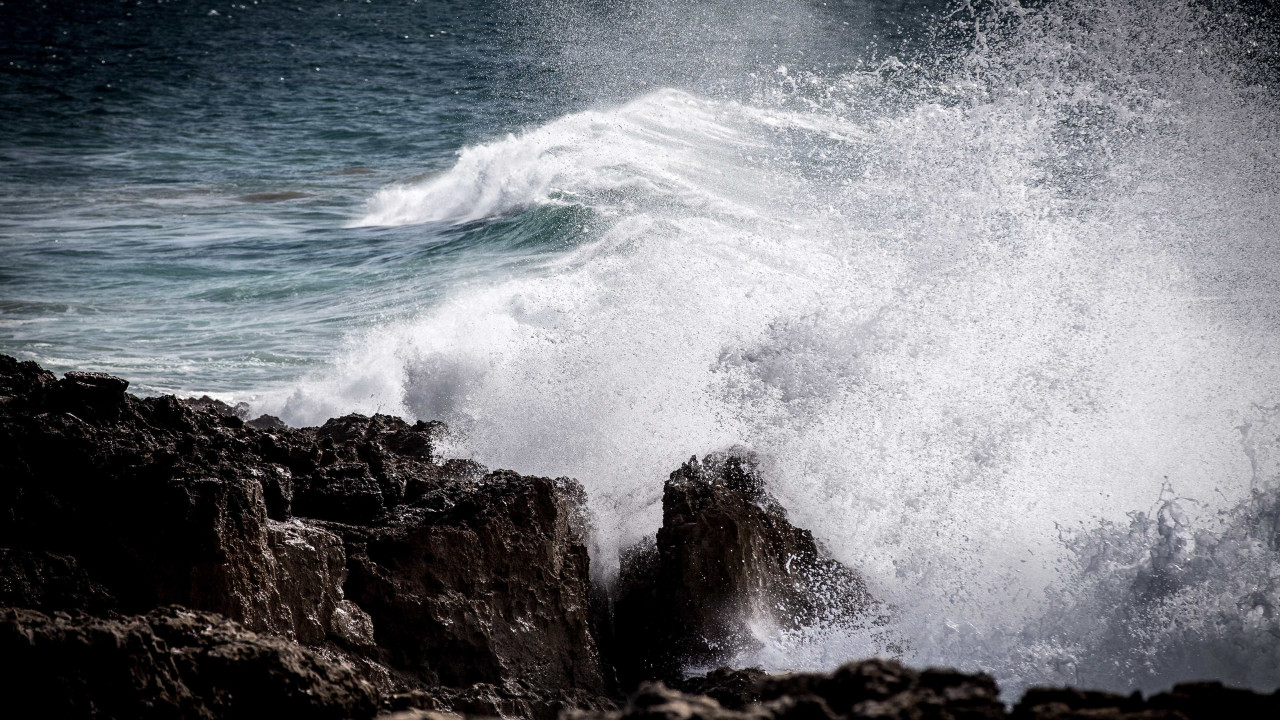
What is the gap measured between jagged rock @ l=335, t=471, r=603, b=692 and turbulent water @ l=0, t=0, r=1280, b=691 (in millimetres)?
744

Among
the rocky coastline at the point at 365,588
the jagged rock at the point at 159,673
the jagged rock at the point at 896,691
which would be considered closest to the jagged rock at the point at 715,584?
the rocky coastline at the point at 365,588

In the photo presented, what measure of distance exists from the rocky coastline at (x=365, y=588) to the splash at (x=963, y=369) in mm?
409

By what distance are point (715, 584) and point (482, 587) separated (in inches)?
39.0

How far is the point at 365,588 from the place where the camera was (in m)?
3.64

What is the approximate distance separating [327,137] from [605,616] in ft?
65.8

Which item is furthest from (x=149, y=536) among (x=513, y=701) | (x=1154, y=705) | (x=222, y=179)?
(x=222, y=179)

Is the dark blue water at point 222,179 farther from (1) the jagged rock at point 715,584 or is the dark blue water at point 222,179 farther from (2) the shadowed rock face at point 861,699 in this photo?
(2) the shadowed rock face at point 861,699

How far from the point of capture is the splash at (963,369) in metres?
4.48

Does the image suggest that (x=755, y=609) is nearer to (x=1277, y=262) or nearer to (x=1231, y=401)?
(x=1231, y=401)

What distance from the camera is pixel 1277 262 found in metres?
9.22

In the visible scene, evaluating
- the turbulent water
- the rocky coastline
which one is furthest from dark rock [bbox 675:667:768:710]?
the turbulent water

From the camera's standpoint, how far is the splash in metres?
4.48

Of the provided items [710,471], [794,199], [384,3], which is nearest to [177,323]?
[794,199]

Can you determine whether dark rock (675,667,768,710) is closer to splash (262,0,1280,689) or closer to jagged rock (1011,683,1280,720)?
splash (262,0,1280,689)
